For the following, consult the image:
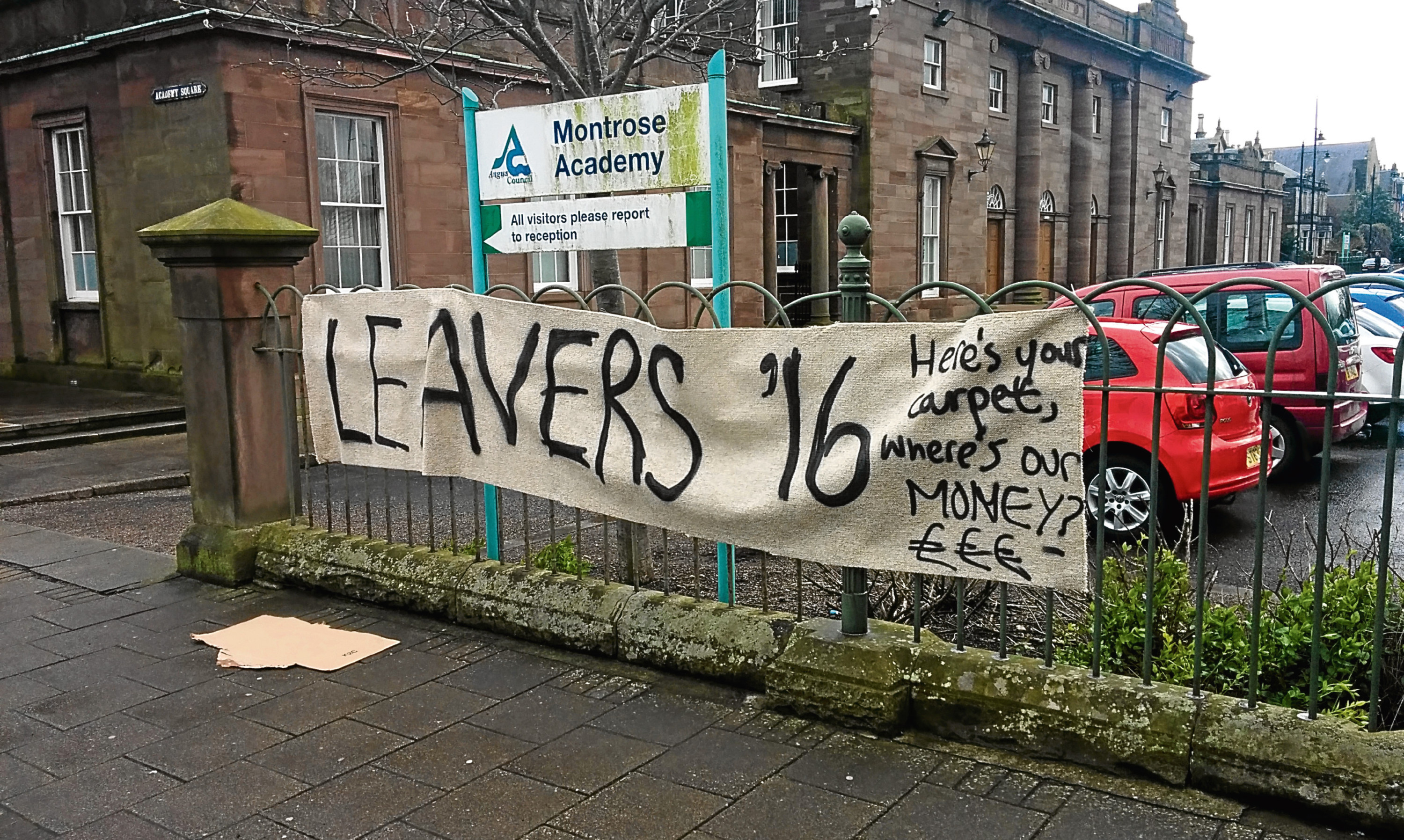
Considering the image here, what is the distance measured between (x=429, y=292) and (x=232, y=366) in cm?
163

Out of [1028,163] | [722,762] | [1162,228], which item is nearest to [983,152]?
A: [1028,163]

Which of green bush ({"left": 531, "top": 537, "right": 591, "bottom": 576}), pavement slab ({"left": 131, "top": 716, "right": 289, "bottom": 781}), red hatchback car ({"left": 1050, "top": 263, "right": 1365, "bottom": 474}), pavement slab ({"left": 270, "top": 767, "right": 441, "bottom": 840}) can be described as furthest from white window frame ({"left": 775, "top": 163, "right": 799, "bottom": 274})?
pavement slab ({"left": 270, "top": 767, "right": 441, "bottom": 840})

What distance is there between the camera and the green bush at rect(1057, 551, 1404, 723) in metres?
3.94

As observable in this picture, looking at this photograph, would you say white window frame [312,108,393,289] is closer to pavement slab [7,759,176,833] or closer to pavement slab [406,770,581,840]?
pavement slab [7,759,176,833]

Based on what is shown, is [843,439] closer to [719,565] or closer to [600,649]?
[719,565]

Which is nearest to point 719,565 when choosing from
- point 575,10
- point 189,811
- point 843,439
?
point 843,439

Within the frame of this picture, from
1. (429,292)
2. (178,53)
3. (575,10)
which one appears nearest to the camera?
(429,292)

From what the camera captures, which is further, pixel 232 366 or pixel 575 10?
pixel 575 10

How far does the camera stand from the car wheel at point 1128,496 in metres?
8.00

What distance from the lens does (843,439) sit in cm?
424

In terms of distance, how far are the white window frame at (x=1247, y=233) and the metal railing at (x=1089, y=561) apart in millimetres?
51852

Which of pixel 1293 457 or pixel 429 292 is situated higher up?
pixel 429 292

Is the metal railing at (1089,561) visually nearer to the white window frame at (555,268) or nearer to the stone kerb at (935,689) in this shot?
the stone kerb at (935,689)

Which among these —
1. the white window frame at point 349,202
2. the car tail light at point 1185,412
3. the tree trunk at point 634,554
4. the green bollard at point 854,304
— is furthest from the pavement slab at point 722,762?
the white window frame at point 349,202
